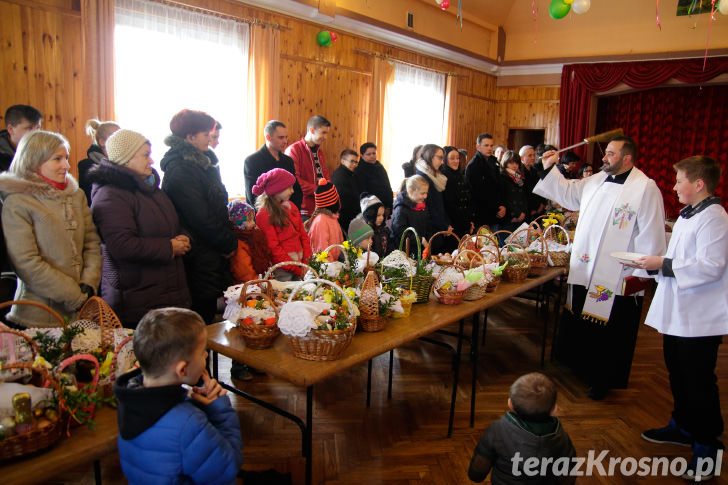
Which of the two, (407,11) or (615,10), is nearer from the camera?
(407,11)

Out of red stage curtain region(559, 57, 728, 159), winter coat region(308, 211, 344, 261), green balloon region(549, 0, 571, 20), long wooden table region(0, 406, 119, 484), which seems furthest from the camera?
red stage curtain region(559, 57, 728, 159)

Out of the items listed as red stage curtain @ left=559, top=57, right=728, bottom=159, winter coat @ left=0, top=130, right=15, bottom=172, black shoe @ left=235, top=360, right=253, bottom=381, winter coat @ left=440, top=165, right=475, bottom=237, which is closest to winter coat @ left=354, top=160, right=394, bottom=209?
winter coat @ left=440, top=165, right=475, bottom=237

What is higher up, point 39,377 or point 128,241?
point 128,241

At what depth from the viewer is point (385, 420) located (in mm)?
2885

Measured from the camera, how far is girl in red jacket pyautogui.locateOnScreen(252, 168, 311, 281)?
312cm

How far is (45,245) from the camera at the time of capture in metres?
2.12

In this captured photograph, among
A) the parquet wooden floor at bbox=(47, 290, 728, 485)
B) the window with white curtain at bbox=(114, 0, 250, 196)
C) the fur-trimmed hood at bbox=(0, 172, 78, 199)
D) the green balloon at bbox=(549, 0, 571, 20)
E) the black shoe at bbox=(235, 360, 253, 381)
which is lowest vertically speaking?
the parquet wooden floor at bbox=(47, 290, 728, 485)

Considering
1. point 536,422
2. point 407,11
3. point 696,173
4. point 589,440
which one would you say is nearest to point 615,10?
point 407,11

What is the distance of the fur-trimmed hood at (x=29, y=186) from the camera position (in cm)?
202

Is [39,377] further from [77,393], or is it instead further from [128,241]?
[128,241]

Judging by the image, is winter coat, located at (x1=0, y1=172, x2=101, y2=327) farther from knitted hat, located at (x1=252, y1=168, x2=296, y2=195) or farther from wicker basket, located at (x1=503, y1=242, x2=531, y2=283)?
wicker basket, located at (x1=503, y1=242, x2=531, y2=283)

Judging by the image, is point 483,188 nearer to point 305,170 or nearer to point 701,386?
point 305,170

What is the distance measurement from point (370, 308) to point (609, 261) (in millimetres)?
1777

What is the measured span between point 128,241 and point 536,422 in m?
1.79
